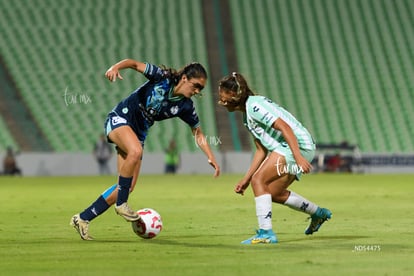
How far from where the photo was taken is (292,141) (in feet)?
29.6

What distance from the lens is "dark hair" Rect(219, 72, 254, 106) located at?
928 cm

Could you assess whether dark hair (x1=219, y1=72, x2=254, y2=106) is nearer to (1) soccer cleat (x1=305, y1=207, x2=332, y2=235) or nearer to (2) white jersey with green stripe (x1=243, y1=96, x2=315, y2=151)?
(2) white jersey with green stripe (x1=243, y1=96, x2=315, y2=151)

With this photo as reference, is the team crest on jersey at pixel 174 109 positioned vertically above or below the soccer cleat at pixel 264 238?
above

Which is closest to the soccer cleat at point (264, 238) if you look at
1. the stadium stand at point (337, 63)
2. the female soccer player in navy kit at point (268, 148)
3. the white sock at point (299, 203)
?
the female soccer player in navy kit at point (268, 148)

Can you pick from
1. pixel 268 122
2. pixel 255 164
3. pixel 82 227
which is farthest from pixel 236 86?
pixel 82 227

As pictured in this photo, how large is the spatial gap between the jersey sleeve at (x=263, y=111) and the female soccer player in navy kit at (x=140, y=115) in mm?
811

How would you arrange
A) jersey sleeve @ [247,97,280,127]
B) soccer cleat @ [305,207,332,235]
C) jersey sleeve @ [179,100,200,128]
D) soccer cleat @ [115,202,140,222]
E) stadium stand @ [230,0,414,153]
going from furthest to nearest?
1. stadium stand @ [230,0,414,153]
2. jersey sleeve @ [179,100,200,128]
3. soccer cleat @ [305,207,332,235]
4. soccer cleat @ [115,202,140,222]
5. jersey sleeve @ [247,97,280,127]

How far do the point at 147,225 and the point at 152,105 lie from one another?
132 centimetres

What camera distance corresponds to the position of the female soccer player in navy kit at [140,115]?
9719mm

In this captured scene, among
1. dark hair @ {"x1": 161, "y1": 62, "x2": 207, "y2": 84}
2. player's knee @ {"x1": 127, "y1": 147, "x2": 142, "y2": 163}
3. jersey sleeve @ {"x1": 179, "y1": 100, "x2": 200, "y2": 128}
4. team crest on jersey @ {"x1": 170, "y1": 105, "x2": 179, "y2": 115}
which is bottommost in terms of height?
player's knee @ {"x1": 127, "y1": 147, "x2": 142, "y2": 163}

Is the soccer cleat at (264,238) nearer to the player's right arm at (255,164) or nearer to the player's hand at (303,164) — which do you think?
the player's right arm at (255,164)

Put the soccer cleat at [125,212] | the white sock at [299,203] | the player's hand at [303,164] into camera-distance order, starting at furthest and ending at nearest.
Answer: the white sock at [299,203]
the soccer cleat at [125,212]
the player's hand at [303,164]

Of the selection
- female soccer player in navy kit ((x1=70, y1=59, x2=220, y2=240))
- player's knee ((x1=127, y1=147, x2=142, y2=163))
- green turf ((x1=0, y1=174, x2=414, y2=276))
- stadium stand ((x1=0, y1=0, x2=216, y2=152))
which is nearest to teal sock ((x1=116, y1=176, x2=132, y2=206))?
female soccer player in navy kit ((x1=70, y1=59, x2=220, y2=240))

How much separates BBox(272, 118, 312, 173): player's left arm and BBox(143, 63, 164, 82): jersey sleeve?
1494 mm
